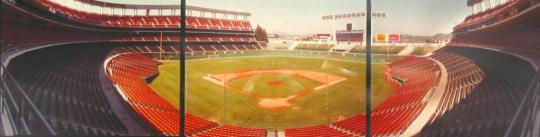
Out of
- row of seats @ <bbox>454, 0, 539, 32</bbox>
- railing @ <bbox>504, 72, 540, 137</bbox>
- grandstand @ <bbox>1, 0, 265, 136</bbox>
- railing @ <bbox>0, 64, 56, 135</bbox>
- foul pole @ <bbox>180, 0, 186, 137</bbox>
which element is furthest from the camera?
foul pole @ <bbox>180, 0, 186, 137</bbox>

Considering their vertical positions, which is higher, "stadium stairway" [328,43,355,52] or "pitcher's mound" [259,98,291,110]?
"stadium stairway" [328,43,355,52]

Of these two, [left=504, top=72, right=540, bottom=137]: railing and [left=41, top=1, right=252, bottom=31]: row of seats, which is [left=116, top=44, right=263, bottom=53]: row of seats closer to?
[left=41, top=1, right=252, bottom=31]: row of seats

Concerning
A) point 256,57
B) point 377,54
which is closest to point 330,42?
point 377,54

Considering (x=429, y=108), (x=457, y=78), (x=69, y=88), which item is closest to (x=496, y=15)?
(x=457, y=78)

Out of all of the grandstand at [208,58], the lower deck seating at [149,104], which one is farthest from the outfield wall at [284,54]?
the lower deck seating at [149,104]

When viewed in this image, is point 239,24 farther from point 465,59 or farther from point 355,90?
point 465,59

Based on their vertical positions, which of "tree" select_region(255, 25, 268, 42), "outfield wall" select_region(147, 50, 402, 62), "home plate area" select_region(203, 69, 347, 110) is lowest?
"home plate area" select_region(203, 69, 347, 110)

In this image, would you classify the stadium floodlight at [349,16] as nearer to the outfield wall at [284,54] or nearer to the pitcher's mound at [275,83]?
the outfield wall at [284,54]

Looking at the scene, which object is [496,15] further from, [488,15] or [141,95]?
[141,95]

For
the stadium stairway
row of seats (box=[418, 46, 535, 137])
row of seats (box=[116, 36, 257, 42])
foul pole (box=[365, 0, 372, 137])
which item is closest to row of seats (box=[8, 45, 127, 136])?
row of seats (box=[116, 36, 257, 42])

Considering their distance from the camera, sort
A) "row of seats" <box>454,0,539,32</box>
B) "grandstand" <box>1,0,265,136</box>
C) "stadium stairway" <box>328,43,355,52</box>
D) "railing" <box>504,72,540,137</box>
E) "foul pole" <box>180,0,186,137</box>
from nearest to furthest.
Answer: "grandstand" <box>1,0,265,136</box>, "railing" <box>504,72,540,137</box>, "row of seats" <box>454,0,539,32</box>, "foul pole" <box>180,0,186,137</box>, "stadium stairway" <box>328,43,355,52</box>
